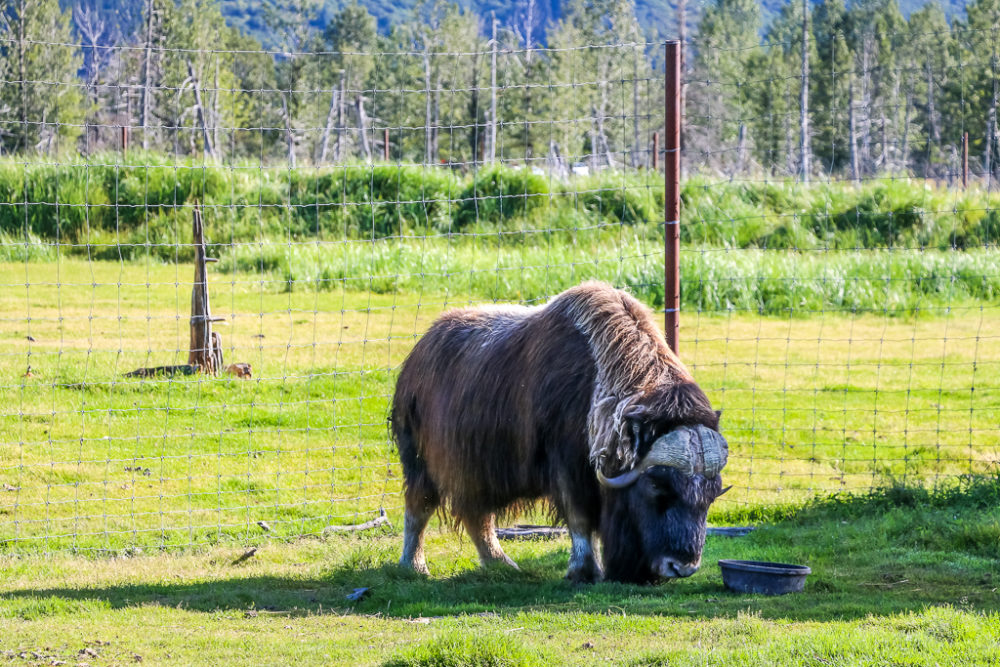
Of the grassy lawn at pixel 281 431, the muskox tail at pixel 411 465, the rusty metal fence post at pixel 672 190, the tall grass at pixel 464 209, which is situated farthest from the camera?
the tall grass at pixel 464 209

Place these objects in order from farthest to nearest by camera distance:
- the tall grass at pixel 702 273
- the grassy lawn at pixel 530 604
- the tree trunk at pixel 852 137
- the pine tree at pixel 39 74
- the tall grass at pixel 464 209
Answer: the pine tree at pixel 39 74
the tall grass at pixel 464 209
the tree trunk at pixel 852 137
the tall grass at pixel 702 273
the grassy lawn at pixel 530 604

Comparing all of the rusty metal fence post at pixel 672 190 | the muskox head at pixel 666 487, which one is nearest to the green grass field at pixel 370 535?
the muskox head at pixel 666 487

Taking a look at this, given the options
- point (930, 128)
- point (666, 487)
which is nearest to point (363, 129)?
point (666, 487)

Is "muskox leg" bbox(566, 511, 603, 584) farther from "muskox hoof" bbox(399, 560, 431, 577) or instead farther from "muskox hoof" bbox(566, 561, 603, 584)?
"muskox hoof" bbox(399, 560, 431, 577)

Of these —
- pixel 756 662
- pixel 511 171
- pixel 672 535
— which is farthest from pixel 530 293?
pixel 756 662

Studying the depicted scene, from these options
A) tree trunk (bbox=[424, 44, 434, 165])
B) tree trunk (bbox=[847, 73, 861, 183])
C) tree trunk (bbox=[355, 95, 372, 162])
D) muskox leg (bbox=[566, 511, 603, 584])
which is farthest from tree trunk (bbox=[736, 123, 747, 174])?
muskox leg (bbox=[566, 511, 603, 584])

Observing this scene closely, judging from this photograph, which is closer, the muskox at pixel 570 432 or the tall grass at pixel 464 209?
the muskox at pixel 570 432

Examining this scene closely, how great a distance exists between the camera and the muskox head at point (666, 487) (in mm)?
5641

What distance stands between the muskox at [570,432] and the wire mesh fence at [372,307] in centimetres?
148

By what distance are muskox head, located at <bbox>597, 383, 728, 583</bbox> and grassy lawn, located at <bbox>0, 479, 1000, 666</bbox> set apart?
0.76 ft

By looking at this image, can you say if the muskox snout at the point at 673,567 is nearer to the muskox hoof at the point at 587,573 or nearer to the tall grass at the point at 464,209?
the muskox hoof at the point at 587,573

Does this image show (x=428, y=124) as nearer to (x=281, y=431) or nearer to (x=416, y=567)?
(x=281, y=431)

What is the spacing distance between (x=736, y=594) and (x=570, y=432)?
3.88 feet

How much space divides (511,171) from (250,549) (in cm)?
1323
